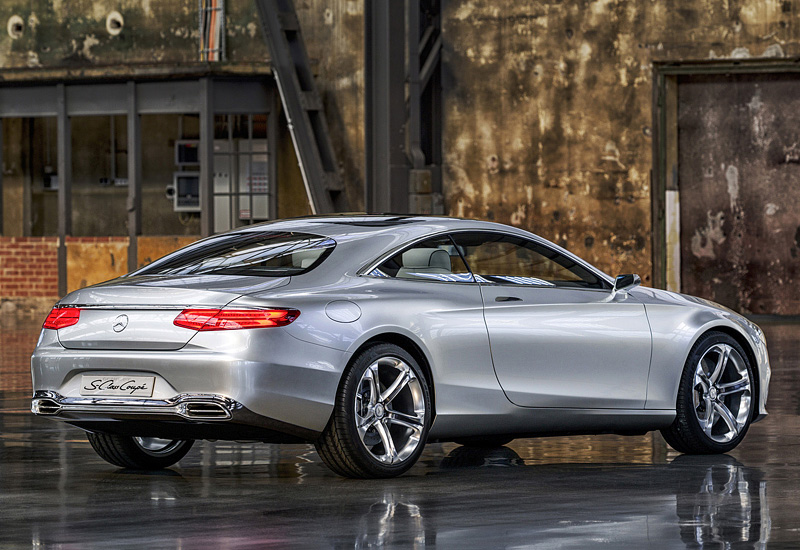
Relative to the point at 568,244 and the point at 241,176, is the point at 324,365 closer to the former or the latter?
the point at 568,244

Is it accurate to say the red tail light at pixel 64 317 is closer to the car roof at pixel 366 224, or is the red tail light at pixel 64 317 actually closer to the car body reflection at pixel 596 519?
the car roof at pixel 366 224

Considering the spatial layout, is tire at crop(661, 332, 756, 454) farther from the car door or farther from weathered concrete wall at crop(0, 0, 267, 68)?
weathered concrete wall at crop(0, 0, 267, 68)

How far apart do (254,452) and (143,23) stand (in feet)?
58.8

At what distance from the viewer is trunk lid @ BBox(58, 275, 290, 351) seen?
25.6 feet

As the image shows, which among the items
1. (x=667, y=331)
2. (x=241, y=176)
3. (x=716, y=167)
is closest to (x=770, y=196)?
(x=716, y=167)

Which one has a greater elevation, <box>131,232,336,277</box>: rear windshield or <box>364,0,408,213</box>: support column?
<box>364,0,408,213</box>: support column

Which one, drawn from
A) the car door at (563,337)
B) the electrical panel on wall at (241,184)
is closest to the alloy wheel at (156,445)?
the car door at (563,337)

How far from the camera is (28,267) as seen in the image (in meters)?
27.3

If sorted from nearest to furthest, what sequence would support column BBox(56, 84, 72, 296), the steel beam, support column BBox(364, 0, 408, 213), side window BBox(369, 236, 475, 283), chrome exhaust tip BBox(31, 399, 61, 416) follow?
1. chrome exhaust tip BBox(31, 399, 61, 416)
2. side window BBox(369, 236, 475, 283)
3. support column BBox(364, 0, 408, 213)
4. the steel beam
5. support column BBox(56, 84, 72, 296)

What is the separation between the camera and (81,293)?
325 inches

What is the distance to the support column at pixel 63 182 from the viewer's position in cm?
2695

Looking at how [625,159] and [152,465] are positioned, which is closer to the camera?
[152,465]

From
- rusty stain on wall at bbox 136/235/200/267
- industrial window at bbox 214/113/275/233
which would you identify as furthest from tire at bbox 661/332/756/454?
industrial window at bbox 214/113/275/233

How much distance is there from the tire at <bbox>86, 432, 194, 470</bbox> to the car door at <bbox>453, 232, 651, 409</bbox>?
188 centimetres
